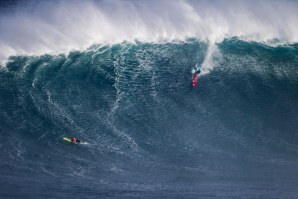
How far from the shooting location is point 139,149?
32781 millimetres

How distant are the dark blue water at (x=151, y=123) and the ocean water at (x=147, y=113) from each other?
0.32 feet

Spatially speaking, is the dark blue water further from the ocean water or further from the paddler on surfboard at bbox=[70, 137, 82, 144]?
the paddler on surfboard at bbox=[70, 137, 82, 144]

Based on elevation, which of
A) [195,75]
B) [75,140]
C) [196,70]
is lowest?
[75,140]

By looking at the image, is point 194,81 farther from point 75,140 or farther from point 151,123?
point 75,140

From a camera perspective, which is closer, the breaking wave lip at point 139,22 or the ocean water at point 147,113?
the ocean water at point 147,113

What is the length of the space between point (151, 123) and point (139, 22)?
15011 mm

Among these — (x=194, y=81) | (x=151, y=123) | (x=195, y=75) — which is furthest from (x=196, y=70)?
(x=151, y=123)

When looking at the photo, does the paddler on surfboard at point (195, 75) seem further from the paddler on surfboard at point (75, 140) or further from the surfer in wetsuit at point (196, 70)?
the paddler on surfboard at point (75, 140)

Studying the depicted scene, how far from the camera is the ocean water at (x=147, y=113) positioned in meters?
30.7

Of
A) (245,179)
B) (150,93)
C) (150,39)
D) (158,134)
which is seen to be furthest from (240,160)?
(150,39)

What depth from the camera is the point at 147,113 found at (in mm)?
35438

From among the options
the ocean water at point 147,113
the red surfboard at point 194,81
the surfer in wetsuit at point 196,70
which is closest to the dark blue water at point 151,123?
the ocean water at point 147,113

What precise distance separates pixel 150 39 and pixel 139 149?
1547 centimetres

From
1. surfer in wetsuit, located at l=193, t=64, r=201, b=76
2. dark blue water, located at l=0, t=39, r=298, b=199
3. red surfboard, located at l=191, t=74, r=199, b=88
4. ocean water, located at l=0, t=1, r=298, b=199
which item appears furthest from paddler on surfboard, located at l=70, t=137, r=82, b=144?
surfer in wetsuit, located at l=193, t=64, r=201, b=76
